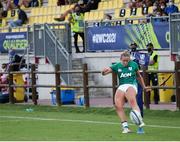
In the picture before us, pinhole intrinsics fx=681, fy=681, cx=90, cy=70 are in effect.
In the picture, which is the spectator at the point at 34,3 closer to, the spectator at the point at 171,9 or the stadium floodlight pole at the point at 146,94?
the spectator at the point at 171,9

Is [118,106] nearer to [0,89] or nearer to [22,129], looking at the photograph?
[22,129]

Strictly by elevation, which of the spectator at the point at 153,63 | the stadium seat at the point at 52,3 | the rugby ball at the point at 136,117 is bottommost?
the rugby ball at the point at 136,117

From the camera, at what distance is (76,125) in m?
17.5

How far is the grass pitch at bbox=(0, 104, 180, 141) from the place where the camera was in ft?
47.6

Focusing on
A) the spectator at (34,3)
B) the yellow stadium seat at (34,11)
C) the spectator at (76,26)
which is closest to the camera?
the spectator at (76,26)

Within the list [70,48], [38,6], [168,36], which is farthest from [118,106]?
[38,6]

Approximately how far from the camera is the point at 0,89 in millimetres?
27312

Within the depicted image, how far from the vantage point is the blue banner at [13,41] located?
3014 centimetres

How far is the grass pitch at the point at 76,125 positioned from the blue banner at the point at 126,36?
4.30 metres

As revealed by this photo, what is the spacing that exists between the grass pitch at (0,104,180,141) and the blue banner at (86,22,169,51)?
4303 mm

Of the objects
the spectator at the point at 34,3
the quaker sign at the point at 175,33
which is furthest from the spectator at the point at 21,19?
the quaker sign at the point at 175,33

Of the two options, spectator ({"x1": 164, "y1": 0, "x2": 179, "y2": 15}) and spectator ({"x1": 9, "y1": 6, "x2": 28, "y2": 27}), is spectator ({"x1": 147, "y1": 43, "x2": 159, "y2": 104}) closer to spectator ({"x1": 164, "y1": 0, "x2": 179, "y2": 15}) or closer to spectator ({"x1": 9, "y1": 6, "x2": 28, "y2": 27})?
spectator ({"x1": 164, "y1": 0, "x2": 179, "y2": 15})

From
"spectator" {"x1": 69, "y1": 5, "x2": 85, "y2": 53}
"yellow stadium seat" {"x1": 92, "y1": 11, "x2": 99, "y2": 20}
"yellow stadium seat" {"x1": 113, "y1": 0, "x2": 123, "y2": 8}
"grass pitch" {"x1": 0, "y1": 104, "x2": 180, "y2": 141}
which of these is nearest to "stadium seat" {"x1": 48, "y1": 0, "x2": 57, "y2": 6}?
"yellow stadium seat" {"x1": 92, "y1": 11, "x2": 99, "y2": 20}

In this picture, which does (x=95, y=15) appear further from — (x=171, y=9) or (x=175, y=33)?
(x=175, y=33)
